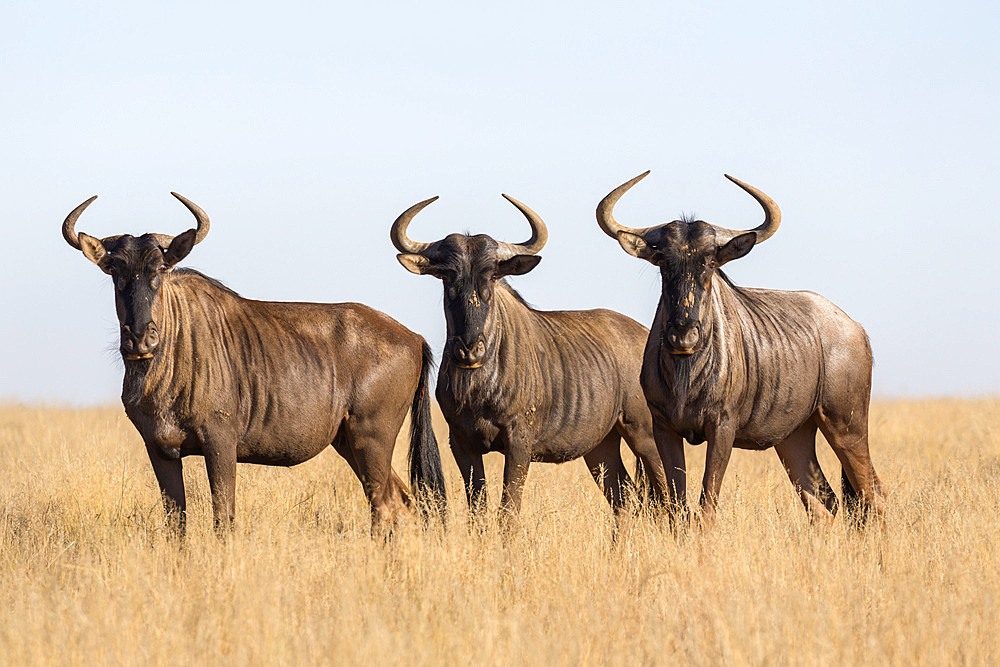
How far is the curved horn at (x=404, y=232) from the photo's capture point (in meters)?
8.66

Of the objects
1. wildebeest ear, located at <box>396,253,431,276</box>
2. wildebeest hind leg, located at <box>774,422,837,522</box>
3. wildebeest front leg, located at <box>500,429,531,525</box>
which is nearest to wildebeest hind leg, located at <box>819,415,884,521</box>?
wildebeest hind leg, located at <box>774,422,837,522</box>

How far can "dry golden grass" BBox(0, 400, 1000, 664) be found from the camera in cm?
505

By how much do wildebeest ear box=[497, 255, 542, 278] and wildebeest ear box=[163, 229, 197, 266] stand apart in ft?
7.54

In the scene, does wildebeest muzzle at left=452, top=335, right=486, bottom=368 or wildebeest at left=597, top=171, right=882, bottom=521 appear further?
wildebeest muzzle at left=452, top=335, right=486, bottom=368

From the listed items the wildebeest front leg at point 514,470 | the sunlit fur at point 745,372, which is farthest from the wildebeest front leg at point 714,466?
the wildebeest front leg at point 514,470

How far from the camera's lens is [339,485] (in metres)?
11.3

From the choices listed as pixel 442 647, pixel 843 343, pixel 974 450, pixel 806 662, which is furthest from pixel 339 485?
pixel 974 450

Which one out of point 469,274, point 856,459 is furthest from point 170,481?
point 856,459

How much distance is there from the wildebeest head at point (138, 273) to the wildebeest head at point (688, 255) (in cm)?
327

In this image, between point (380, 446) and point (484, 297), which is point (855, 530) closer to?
point (484, 297)

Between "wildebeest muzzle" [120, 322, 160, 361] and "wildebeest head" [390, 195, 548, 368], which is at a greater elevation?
"wildebeest head" [390, 195, 548, 368]

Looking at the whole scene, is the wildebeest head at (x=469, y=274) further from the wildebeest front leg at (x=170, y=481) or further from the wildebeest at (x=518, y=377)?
the wildebeest front leg at (x=170, y=481)

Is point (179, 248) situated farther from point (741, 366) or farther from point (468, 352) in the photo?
point (741, 366)

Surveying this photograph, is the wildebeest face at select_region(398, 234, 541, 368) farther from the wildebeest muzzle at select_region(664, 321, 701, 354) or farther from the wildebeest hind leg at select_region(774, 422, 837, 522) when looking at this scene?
the wildebeest hind leg at select_region(774, 422, 837, 522)
